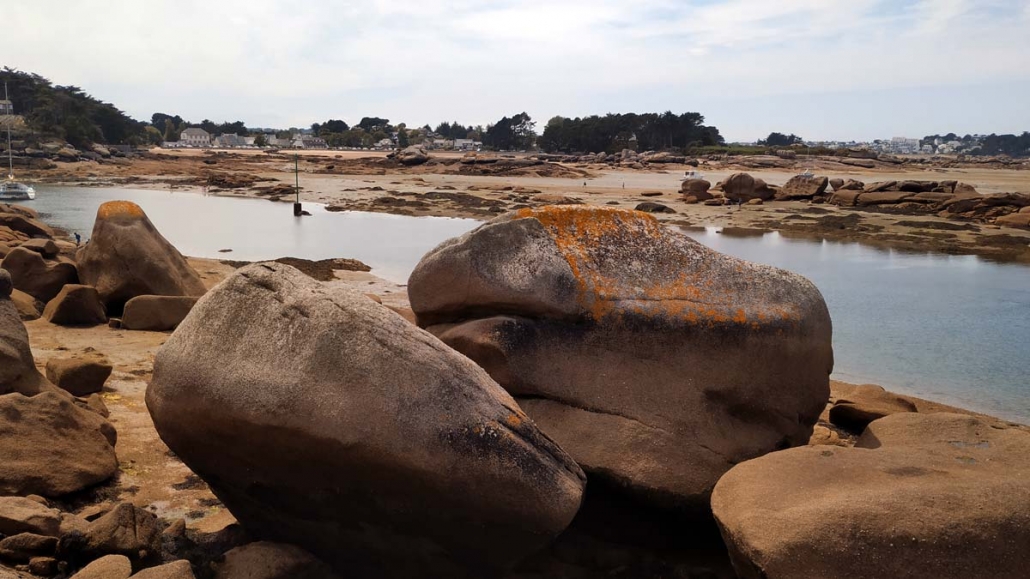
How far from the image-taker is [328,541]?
16.2 feet

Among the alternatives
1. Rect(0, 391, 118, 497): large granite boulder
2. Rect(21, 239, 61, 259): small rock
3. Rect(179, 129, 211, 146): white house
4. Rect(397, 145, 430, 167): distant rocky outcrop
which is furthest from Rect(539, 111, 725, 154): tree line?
Rect(0, 391, 118, 497): large granite boulder

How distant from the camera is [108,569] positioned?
422 centimetres

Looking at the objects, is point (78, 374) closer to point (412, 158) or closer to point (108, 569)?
point (108, 569)

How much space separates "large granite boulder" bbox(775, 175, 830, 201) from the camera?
37375 millimetres

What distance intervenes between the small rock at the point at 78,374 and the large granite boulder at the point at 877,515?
5459 millimetres

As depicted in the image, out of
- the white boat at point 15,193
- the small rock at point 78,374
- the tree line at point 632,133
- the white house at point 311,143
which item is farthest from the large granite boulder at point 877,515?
the white house at point 311,143

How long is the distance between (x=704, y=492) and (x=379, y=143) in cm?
13691

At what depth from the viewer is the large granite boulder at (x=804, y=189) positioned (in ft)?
123

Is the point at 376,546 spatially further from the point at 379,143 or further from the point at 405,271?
the point at 379,143

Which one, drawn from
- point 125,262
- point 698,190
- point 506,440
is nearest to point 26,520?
point 506,440

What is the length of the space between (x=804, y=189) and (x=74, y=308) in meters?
33.3

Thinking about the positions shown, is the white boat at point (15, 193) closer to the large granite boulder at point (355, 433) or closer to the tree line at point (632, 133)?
the large granite boulder at point (355, 433)

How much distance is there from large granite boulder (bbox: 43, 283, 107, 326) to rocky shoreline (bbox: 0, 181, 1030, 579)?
3006 millimetres

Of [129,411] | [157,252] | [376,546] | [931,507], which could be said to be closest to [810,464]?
[931,507]
